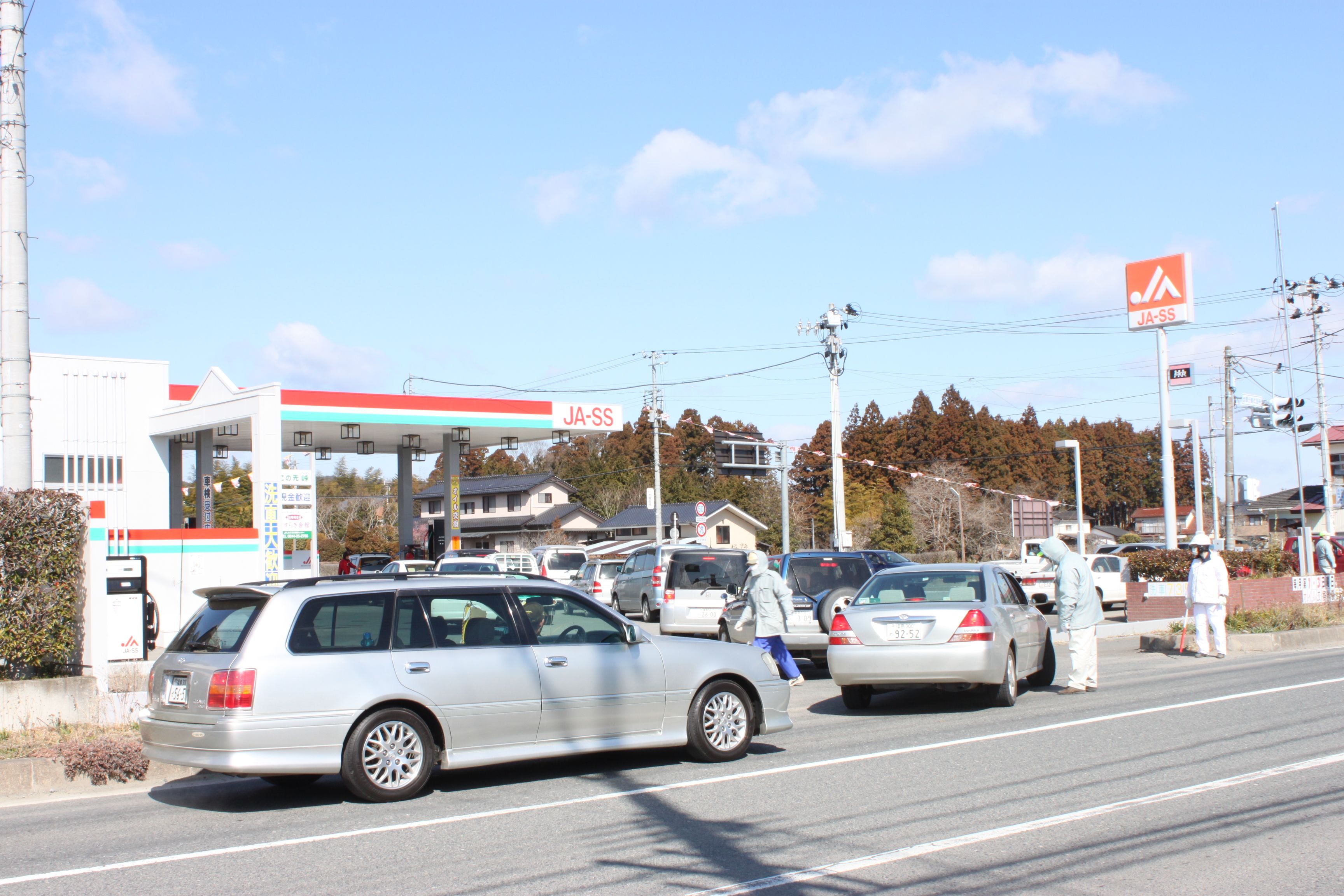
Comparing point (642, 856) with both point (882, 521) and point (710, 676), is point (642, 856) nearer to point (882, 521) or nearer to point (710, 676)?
point (710, 676)

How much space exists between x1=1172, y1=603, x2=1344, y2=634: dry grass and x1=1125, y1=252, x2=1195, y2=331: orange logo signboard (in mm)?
9653

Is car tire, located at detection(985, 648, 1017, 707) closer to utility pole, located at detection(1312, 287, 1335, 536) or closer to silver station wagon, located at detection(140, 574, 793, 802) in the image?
silver station wagon, located at detection(140, 574, 793, 802)

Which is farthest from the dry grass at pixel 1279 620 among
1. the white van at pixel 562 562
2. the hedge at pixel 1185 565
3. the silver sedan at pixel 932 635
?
the white van at pixel 562 562

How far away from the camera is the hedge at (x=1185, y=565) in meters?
23.1

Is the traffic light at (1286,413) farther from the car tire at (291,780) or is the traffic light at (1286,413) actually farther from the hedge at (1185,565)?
the car tire at (291,780)

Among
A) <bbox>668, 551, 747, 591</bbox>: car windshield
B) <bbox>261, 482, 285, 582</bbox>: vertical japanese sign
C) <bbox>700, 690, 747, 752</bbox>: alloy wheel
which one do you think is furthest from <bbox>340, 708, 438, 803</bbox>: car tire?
<bbox>261, 482, 285, 582</bbox>: vertical japanese sign

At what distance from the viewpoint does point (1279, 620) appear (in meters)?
19.5

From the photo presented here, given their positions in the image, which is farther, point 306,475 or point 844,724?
point 306,475

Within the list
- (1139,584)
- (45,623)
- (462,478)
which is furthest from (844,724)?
(462,478)

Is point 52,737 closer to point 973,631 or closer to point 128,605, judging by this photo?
point 128,605

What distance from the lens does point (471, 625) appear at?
8594 millimetres

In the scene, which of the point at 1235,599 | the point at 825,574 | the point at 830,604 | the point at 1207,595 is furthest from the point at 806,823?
the point at 1235,599

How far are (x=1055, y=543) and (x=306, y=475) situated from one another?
14725 millimetres

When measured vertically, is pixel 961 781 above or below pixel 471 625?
below
